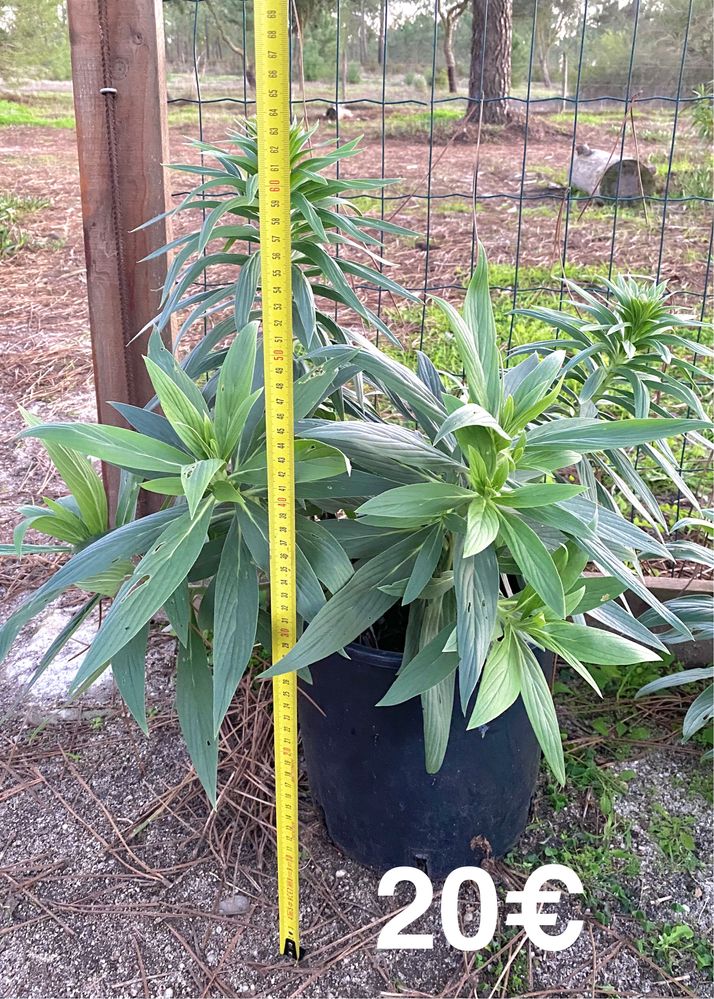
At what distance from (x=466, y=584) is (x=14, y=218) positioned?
5.42 metres

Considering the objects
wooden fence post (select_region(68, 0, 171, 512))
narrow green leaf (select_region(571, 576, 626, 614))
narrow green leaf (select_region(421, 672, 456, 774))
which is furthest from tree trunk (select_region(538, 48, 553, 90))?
narrow green leaf (select_region(421, 672, 456, 774))

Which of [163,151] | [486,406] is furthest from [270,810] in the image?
[163,151]

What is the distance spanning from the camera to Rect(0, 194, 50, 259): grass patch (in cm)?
516

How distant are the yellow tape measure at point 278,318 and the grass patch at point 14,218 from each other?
15.3ft

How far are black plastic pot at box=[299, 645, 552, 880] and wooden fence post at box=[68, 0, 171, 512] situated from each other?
40.2 inches

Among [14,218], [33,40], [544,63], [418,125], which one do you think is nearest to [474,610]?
[14,218]

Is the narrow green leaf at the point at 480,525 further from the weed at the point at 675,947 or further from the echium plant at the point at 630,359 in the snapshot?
the weed at the point at 675,947

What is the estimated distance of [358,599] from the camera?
122 centimetres

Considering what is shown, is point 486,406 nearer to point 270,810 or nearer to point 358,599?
point 358,599

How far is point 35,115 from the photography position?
8.64 metres

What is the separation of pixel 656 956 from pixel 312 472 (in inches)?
46.8

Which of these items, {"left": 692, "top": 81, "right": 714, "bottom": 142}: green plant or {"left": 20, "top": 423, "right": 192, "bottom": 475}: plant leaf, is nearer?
{"left": 20, "top": 423, "right": 192, "bottom": 475}: plant leaf

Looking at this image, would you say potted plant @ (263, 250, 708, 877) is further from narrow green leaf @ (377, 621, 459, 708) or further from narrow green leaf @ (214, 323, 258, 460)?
narrow green leaf @ (214, 323, 258, 460)

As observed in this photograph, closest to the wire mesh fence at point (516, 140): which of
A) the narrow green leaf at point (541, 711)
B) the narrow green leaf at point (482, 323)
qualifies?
the narrow green leaf at point (482, 323)
